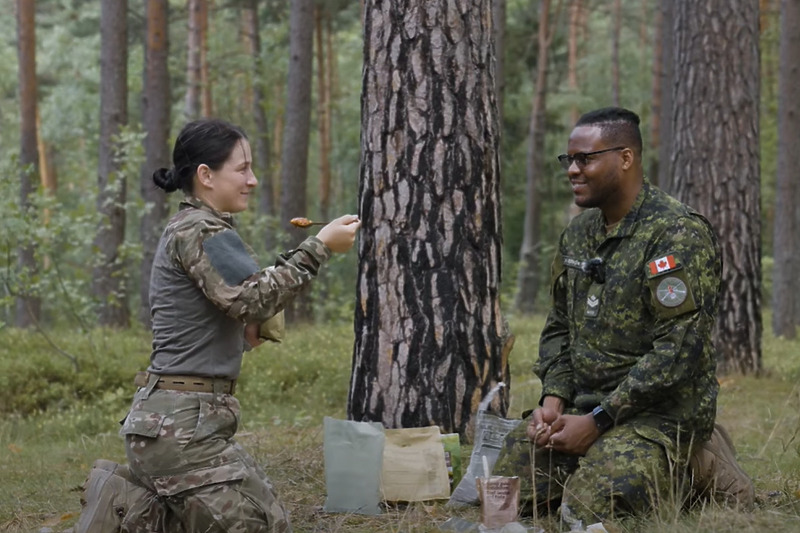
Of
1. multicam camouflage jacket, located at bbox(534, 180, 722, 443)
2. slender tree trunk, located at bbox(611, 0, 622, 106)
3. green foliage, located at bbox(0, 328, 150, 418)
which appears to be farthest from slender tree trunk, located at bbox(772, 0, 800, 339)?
multicam camouflage jacket, located at bbox(534, 180, 722, 443)

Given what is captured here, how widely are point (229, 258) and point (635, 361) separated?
6.26 feet

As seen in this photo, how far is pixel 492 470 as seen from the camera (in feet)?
16.8

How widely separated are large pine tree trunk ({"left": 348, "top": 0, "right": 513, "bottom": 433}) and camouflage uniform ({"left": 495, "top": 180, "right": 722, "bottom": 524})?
69cm

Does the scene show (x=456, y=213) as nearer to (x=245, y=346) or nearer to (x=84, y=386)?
(x=245, y=346)

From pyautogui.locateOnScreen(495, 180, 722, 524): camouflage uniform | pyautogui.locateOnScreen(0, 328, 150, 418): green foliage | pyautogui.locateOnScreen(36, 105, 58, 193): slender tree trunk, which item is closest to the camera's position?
pyautogui.locateOnScreen(495, 180, 722, 524): camouflage uniform

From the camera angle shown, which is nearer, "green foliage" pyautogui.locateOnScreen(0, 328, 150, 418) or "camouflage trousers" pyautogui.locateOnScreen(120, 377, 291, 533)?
"camouflage trousers" pyautogui.locateOnScreen(120, 377, 291, 533)

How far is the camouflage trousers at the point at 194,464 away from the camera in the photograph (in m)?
4.16

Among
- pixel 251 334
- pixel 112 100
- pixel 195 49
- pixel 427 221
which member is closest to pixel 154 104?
pixel 112 100

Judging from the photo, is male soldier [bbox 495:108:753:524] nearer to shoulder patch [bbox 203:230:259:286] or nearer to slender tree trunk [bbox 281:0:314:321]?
shoulder patch [bbox 203:230:259:286]

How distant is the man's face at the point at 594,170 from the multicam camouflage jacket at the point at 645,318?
0.15 metres

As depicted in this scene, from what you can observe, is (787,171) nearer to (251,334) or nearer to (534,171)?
(534,171)

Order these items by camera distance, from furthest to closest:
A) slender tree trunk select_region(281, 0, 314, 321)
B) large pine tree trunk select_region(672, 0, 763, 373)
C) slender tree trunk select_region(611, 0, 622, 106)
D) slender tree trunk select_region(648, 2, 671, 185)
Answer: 1. slender tree trunk select_region(611, 0, 622, 106)
2. slender tree trunk select_region(648, 2, 671, 185)
3. slender tree trunk select_region(281, 0, 314, 321)
4. large pine tree trunk select_region(672, 0, 763, 373)

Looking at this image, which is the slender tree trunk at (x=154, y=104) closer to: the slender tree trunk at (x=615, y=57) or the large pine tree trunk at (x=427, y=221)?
the large pine tree trunk at (x=427, y=221)

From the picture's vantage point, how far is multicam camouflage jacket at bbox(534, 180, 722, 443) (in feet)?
14.8
